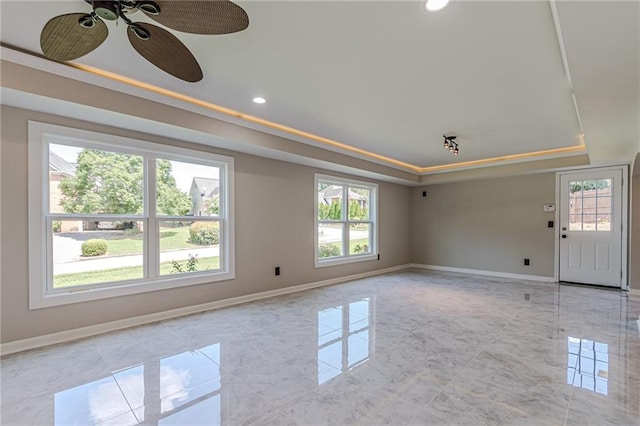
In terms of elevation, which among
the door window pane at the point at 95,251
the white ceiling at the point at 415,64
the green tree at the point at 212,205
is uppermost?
the white ceiling at the point at 415,64

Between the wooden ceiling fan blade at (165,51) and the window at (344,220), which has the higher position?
the wooden ceiling fan blade at (165,51)

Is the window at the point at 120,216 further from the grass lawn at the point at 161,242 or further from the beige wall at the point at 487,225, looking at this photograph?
the beige wall at the point at 487,225

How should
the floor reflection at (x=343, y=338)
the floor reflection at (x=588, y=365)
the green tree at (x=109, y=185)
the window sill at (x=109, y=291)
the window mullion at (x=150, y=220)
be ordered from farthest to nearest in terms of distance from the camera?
the window mullion at (x=150, y=220)
the green tree at (x=109, y=185)
the window sill at (x=109, y=291)
the floor reflection at (x=343, y=338)
the floor reflection at (x=588, y=365)

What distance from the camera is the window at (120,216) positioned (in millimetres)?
2904

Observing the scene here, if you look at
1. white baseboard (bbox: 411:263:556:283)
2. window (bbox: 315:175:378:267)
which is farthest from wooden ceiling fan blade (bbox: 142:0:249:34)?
white baseboard (bbox: 411:263:556:283)

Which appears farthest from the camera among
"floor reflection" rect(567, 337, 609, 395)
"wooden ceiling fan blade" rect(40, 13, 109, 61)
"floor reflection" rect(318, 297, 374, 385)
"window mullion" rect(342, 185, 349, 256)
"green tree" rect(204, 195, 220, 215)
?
"window mullion" rect(342, 185, 349, 256)

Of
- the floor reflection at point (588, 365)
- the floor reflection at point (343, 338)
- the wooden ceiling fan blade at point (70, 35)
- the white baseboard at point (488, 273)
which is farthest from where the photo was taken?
the white baseboard at point (488, 273)

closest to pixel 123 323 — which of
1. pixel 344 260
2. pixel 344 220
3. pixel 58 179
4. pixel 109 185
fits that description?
pixel 109 185

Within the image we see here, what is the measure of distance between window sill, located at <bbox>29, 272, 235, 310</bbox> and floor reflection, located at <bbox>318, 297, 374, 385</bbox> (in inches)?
67.4

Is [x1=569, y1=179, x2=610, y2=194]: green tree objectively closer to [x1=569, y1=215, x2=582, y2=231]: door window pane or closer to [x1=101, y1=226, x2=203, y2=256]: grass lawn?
[x1=569, y1=215, x2=582, y2=231]: door window pane

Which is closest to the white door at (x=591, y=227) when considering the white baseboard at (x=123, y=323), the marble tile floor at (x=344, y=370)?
the marble tile floor at (x=344, y=370)

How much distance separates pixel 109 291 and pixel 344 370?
8.74 ft

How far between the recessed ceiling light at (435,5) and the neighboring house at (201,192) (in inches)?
131

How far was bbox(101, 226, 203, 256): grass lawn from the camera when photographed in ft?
11.0
